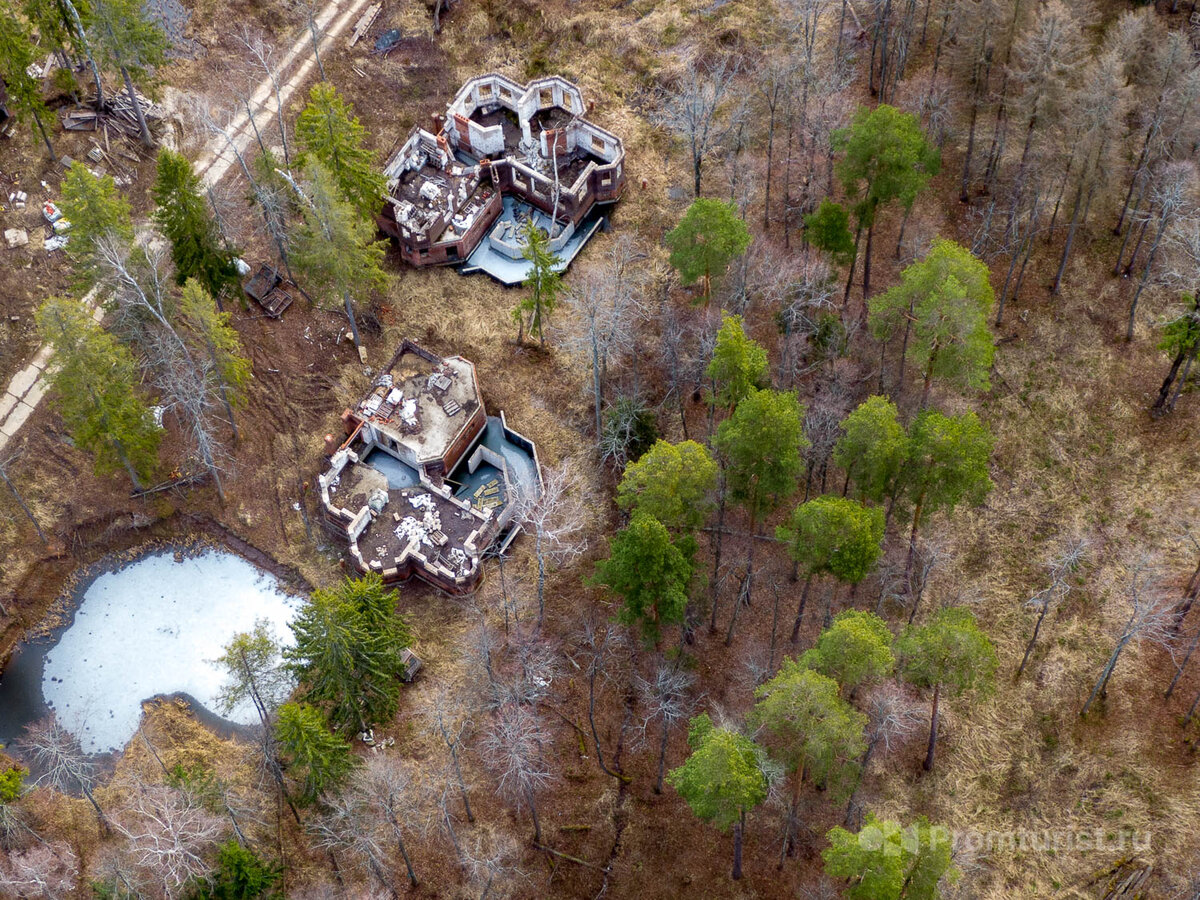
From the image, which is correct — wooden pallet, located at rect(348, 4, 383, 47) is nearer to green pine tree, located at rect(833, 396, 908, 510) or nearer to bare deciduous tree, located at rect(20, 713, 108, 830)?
green pine tree, located at rect(833, 396, 908, 510)

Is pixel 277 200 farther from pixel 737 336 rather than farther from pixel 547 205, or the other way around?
pixel 737 336

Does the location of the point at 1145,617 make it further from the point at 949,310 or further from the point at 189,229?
the point at 189,229

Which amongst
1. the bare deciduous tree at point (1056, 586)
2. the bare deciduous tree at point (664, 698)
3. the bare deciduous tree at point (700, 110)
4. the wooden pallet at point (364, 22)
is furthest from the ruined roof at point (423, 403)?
the bare deciduous tree at point (1056, 586)

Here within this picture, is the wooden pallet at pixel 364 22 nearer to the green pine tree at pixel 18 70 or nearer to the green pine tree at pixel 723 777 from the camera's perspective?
the green pine tree at pixel 18 70

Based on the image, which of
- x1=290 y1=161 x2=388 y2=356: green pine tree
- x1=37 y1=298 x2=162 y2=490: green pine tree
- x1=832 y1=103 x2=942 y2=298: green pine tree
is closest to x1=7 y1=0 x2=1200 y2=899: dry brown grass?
x1=290 y1=161 x2=388 y2=356: green pine tree

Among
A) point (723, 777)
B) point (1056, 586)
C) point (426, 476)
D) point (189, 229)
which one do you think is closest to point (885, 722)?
point (723, 777)

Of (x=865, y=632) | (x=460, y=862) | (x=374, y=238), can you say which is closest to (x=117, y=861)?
(x=460, y=862)
